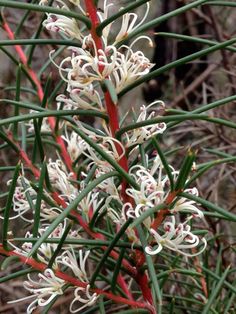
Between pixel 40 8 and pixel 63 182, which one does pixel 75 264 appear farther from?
pixel 40 8

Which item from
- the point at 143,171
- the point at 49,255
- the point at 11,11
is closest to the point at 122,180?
the point at 143,171

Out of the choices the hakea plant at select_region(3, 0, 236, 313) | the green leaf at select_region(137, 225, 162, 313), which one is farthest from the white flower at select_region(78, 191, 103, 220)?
the green leaf at select_region(137, 225, 162, 313)

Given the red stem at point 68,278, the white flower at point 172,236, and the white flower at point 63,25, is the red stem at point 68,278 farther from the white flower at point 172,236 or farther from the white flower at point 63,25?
the white flower at point 63,25

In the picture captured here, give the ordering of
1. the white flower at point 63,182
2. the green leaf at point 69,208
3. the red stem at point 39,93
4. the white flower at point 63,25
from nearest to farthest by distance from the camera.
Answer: the green leaf at point 69,208 < the white flower at point 63,25 < the white flower at point 63,182 < the red stem at point 39,93

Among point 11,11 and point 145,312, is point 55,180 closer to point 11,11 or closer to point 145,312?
point 145,312

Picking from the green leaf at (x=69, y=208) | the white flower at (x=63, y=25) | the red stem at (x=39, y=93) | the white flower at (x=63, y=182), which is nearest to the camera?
the green leaf at (x=69, y=208)

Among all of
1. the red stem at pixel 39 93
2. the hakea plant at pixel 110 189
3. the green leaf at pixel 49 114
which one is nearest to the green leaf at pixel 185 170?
the hakea plant at pixel 110 189

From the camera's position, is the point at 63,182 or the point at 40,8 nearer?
the point at 40,8

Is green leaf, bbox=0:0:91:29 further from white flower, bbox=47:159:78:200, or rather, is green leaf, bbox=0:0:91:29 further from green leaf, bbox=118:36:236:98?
white flower, bbox=47:159:78:200

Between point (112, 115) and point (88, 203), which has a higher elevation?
point (112, 115)

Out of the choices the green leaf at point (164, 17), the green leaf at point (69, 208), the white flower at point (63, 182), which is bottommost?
the white flower at point (63, 182)

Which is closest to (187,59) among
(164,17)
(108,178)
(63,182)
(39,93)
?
(164,17)
